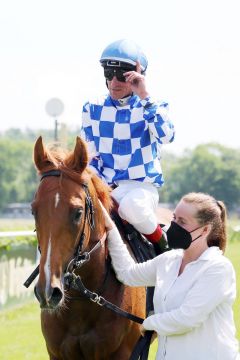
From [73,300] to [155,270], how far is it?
1.76 ft

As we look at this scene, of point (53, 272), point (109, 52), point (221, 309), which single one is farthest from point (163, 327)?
point (109, 52)

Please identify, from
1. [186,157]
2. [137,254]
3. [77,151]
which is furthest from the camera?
[186,157]

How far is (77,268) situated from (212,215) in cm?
93

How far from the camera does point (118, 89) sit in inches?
220

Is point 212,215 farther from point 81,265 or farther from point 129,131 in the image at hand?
point 129,131

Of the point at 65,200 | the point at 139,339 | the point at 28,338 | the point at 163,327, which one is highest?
the point at 65,200

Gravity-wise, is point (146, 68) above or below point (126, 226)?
above

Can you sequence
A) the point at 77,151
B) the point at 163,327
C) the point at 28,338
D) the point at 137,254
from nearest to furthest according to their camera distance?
the point at 163,327, the point at 77,151, the point at 137,254, the point at 28,338

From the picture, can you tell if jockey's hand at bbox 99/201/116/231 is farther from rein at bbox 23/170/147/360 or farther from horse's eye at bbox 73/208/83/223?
horse's eye at bbox 73/208/83/223

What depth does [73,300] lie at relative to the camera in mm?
4867

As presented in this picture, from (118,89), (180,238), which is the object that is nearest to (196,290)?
(180,238)

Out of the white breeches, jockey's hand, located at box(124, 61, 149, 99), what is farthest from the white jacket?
jockey's hand, located at box(124, 61, 149, 99)

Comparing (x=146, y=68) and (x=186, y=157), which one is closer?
(x=146, y=68)

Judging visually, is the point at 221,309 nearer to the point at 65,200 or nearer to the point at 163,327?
the point at 163,327
